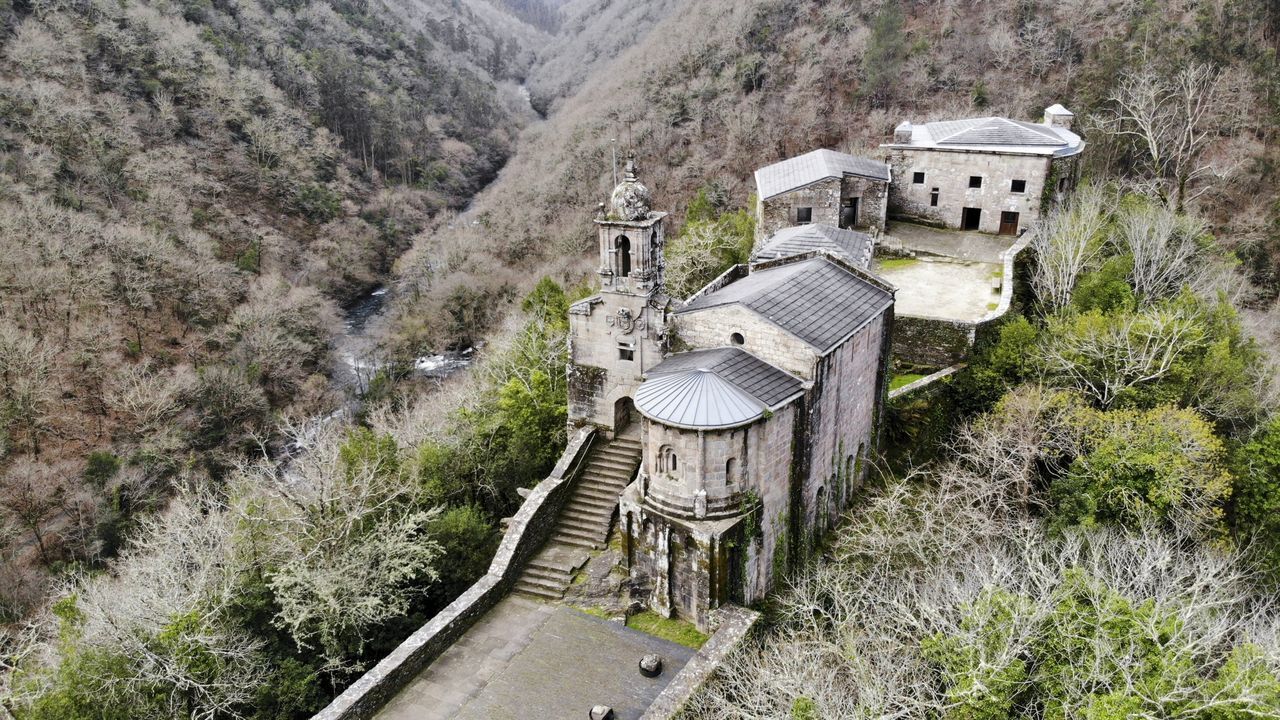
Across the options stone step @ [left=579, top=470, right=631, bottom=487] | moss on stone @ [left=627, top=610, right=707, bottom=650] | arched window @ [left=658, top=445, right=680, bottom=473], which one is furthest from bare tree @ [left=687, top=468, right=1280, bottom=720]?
stone step @ [left=579, top=470, right=631, bottom=487]

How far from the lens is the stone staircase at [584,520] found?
23422mm

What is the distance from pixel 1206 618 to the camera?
1859cm

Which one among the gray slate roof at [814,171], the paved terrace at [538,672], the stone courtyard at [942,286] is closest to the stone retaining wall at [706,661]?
the paved terrace at [538,672]

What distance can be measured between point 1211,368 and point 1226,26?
40906mm

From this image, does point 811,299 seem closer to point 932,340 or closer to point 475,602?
point 932,340

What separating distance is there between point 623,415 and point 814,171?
19.2 meters

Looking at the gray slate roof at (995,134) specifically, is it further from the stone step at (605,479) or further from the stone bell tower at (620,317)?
the stone step at (605,479)

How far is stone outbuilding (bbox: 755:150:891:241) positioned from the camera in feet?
126

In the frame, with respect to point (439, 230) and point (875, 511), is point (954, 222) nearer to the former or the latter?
point (875, 511)

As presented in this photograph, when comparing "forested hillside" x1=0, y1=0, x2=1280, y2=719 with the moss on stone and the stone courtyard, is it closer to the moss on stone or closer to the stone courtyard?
the moss on stone

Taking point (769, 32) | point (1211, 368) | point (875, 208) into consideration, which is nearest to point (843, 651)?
point (1211, 368)

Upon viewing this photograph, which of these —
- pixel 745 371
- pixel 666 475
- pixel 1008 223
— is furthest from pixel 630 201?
pixel 1008 223

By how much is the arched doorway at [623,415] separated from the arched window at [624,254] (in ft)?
14.1

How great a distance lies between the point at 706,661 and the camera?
1919 cm
